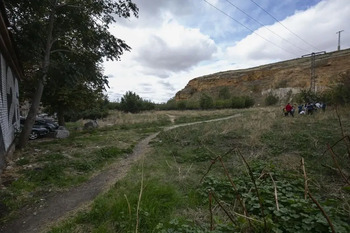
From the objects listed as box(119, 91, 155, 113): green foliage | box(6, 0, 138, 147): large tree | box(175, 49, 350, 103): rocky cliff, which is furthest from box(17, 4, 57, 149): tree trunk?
box(175, 49, 350, 103): rocky cliff

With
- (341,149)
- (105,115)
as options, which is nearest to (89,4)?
(341,149)

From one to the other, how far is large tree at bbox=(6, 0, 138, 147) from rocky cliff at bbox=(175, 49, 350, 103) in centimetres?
4538

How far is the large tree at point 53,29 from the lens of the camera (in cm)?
937

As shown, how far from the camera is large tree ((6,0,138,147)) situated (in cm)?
937

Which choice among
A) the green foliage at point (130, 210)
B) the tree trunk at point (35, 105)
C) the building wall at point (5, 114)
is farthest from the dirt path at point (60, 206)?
the tree trunk at point (35, 105)

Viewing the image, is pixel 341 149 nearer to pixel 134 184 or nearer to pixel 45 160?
pixel 134 184

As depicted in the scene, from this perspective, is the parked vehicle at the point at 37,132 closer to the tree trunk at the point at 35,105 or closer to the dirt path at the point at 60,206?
the tree trunk at the point at 35,105

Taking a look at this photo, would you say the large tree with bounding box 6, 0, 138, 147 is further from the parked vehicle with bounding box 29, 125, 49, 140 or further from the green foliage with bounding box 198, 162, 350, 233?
the green foliage with bounding box 198, 162, 350, 233

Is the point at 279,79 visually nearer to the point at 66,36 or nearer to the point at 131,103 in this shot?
the point at 131,103

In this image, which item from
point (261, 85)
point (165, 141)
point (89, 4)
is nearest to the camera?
point (89, 4)

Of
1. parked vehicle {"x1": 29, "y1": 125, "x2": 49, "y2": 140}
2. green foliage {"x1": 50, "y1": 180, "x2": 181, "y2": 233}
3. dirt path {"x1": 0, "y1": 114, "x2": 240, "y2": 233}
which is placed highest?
parked vehicle {"x1": 29, "y1": 125, "x2": 49, "y2": 140}

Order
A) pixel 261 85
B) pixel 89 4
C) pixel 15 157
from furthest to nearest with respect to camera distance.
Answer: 1. pixel 261 85
2. pixel 89 4
3. pixel 15 157

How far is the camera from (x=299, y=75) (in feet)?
191

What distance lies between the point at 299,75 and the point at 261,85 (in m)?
10.6
